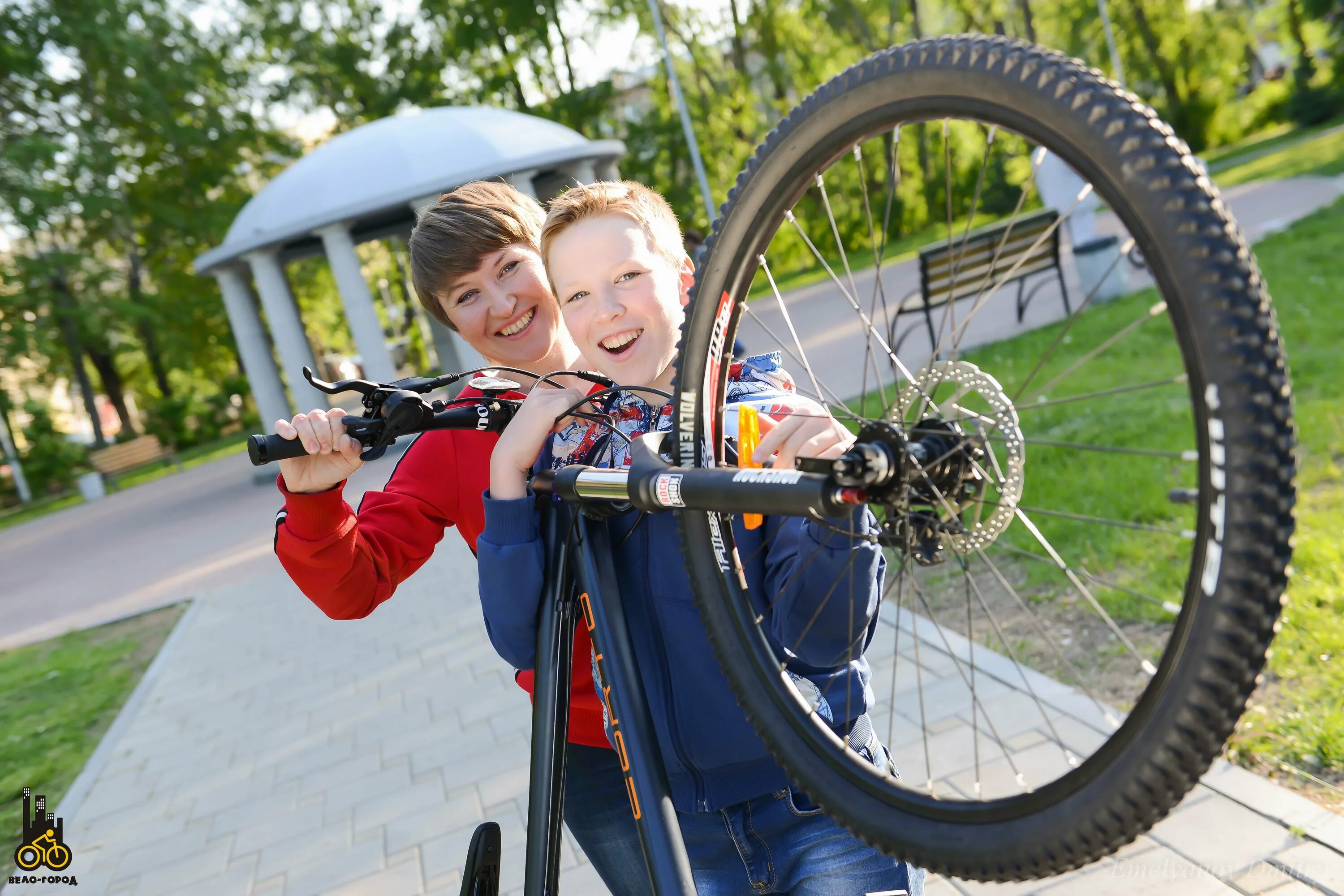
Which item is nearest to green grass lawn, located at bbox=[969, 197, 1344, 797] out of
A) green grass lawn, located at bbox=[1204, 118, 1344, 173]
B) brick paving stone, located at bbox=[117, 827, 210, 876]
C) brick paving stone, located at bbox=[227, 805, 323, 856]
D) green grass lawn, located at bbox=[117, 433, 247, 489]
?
brick paving stone, located at bbox=[227, 805, 323, 856]

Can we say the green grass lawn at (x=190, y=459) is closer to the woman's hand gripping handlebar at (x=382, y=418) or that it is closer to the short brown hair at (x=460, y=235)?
the short brown hair at (x=460, y=235)

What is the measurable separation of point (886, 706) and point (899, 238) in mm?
29867

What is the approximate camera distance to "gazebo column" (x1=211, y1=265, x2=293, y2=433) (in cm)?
1842

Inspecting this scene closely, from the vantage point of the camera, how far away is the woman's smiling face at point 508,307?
2377mm

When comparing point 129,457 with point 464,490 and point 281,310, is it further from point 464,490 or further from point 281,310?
point 464,490

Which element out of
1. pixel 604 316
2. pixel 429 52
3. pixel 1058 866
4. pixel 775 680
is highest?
pixel 429 52

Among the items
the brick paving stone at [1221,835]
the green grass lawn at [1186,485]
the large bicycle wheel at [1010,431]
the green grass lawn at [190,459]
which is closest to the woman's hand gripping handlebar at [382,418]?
the large bicycle wheel at [1010,431]

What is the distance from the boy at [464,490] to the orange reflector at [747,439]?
532 mm

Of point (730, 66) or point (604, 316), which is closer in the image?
point (604, 316)

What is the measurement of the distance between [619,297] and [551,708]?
2.30 ft

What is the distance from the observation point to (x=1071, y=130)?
3.86 ft

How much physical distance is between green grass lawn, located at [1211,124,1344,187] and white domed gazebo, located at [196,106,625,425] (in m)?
11.9

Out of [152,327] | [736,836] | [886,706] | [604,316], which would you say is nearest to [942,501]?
[604,316]

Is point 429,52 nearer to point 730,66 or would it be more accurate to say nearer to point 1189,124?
point 730,66
